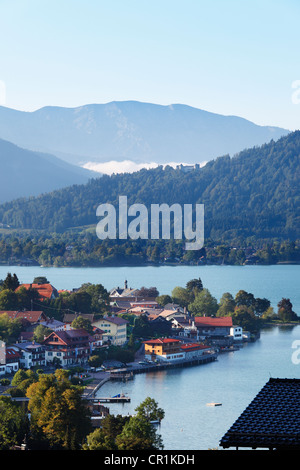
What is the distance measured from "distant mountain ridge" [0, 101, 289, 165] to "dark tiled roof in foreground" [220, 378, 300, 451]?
174 meters

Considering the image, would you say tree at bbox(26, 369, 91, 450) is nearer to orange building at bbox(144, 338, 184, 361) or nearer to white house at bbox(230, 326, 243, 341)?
orange building at bbox(144, 338, 184, 361)

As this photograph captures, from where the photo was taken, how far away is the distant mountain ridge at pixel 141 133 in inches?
7254

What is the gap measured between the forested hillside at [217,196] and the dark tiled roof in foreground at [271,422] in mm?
59343

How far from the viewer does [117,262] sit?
162ft

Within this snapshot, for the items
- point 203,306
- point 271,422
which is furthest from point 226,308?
point 271,422

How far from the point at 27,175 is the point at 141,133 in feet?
250

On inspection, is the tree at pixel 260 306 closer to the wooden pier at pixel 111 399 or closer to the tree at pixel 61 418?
the wooden pier at pixel 111 399

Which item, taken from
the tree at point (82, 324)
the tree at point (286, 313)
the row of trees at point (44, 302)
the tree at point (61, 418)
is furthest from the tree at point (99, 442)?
the tree at point (286, 313)

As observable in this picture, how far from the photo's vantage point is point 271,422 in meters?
3.83

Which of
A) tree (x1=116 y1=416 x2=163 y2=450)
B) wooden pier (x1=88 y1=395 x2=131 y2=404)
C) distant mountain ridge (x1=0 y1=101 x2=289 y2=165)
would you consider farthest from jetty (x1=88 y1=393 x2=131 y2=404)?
distant mountain ridge (x1=0 y1=101 x2=289 y2=165)

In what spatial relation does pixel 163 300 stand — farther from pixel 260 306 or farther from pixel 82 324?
pixel 82 324

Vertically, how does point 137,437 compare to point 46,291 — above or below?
below
